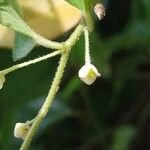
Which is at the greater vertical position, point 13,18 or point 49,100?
point 13,18

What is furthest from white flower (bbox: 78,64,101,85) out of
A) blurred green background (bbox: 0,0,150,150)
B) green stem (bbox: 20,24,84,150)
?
blurred green background (bbox: 0,0,150,150)

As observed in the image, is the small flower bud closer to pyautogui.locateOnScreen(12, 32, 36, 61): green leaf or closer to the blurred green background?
pyautogui.locateOnScreen(12, 32, 36, 61): green leaf

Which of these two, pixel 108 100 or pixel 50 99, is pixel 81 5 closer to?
pixel 50 99

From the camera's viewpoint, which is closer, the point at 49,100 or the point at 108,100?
the point at 49,100

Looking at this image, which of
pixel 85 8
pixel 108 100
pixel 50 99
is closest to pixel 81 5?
Result: pixel 85 8

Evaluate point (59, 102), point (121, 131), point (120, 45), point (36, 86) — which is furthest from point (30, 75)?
point (121, 131)

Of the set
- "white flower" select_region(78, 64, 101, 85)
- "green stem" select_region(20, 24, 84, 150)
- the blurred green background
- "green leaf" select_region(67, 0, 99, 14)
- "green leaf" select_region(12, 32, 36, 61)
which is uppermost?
the blurred green background

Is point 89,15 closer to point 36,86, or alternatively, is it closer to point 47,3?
point 47,3
